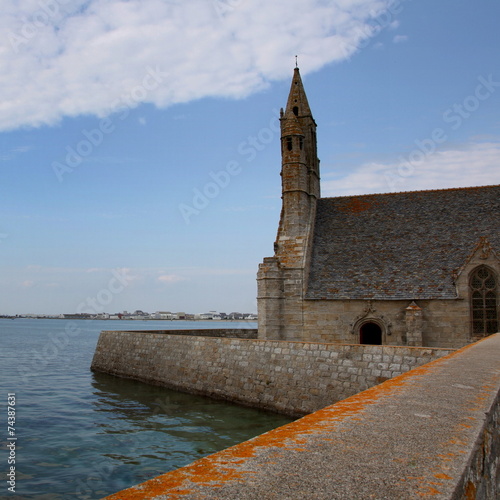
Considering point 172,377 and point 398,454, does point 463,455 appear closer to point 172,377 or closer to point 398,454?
point 398,454

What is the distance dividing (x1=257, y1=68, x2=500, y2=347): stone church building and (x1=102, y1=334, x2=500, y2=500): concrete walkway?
16.6 metres

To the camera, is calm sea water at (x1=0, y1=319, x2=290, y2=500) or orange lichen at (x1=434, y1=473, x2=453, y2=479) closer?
orange lichen at (x1=434, y1=473, x2=453, y2=479)

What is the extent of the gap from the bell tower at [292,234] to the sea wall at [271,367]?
4110 millimetres

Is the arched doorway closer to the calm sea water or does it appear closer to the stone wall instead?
the calm sea water

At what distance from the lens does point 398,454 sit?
2.78 metres

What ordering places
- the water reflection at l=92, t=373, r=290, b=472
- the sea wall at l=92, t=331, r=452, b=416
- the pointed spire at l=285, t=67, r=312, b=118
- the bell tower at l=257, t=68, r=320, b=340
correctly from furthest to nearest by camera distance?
the pointed spire at l=285, t=67, r=312, b=118 < the bell tower at l=257, t=68, r=320, b=340 < the sea wall at l=92, t=331, r=452, b=416 < the water reflection at l=92, t=373, r=290, b=472

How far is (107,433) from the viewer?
13.4 meters

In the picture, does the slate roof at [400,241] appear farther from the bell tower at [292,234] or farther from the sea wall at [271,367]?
the sea wall at [271,367]

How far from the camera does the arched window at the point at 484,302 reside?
64.5 feet

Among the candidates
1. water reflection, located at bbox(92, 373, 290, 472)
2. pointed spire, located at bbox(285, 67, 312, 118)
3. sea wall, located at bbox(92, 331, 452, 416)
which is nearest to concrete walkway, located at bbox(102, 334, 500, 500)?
water reflection, located at bbox(92, 373, 290, 472)

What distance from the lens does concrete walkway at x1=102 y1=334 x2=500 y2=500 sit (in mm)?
2227

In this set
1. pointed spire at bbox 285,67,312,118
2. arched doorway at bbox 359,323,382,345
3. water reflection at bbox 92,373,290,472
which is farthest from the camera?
pointed spire at bbox 285,67,312,118

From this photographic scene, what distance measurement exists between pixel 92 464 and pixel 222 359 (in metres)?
8.15

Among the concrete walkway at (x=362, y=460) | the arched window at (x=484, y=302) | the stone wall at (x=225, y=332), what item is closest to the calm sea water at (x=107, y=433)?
the stone wall at (x=225, y=332)
